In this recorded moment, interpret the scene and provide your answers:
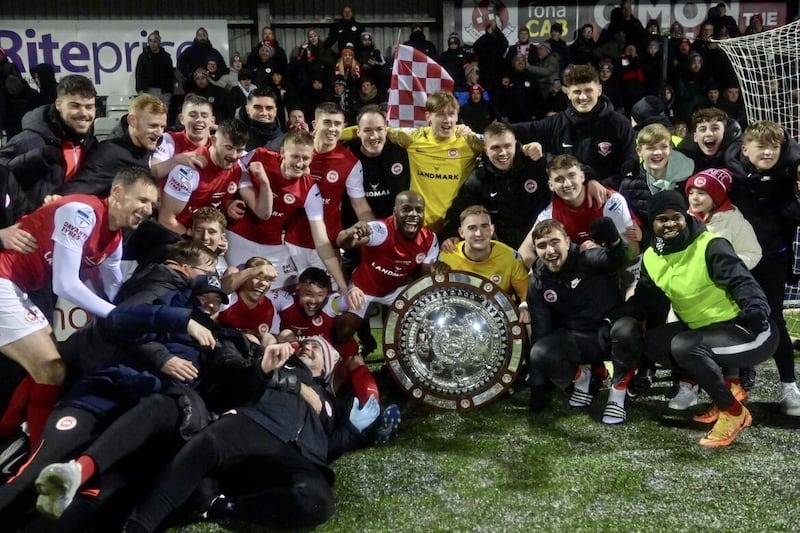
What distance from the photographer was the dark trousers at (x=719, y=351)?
3781mm

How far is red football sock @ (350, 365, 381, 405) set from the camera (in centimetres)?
394

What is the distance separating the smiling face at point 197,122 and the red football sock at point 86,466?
2481 millimetres

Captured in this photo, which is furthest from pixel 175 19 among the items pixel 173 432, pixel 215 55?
pixel 173 432

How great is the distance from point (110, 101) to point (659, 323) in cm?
906

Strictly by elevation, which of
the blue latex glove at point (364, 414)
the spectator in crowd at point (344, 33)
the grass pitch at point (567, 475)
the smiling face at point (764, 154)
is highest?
the spectator in crowd at point (344, 33)

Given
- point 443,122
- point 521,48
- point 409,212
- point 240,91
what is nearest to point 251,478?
point 409,212

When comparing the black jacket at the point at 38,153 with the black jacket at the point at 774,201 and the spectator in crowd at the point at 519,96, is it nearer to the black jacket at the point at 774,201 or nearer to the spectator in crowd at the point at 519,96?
the black jacket at the point at 774,201

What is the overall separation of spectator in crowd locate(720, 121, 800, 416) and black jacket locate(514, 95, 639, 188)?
0.79 metres

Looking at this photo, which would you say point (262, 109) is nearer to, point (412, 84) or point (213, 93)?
point (412, 84)

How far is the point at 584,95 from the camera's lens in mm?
4914

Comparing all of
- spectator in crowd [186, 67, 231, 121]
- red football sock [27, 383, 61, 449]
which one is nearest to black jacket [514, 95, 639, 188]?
red football sock [27, 383, 61, 449]

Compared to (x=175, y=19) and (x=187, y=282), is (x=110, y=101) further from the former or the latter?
(x=187, y=282)

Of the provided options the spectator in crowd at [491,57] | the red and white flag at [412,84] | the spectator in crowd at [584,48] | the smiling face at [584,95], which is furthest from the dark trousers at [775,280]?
the spectator in crowd at [584,48]

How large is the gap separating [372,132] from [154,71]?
686cm
